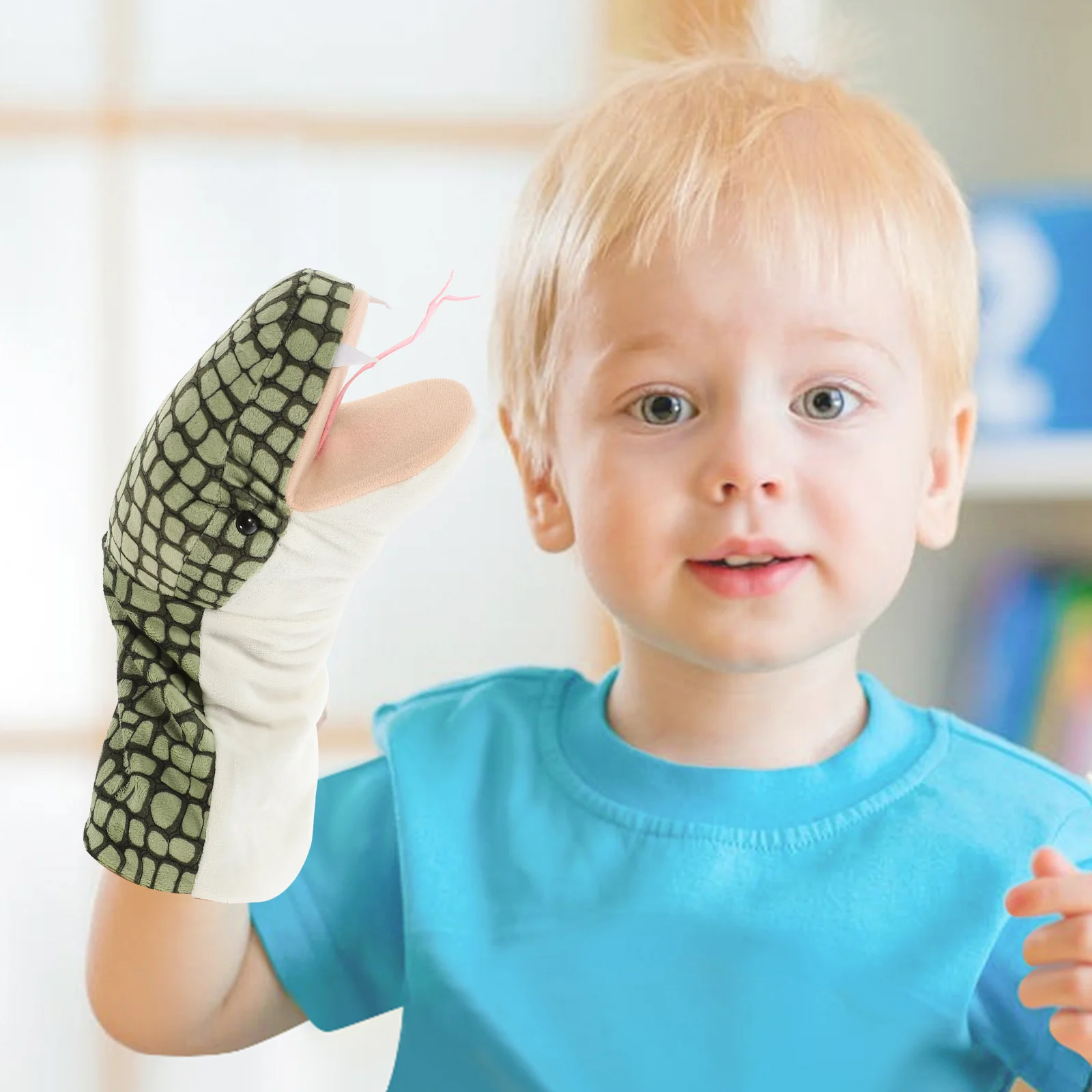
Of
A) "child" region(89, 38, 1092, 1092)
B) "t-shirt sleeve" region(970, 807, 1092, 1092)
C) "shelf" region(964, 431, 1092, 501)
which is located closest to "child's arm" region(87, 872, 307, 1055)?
"child" region(89, 38, 1092, 1092)

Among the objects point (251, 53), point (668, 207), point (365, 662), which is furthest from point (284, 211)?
point (668, 207)

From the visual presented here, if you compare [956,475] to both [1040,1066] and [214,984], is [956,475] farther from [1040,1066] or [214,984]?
[214,984]

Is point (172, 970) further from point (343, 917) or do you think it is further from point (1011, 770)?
point (1011, 770)

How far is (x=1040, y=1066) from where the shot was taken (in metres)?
0.82

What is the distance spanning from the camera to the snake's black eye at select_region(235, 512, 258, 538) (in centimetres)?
72

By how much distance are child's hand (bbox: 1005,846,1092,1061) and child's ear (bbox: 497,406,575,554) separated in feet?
1.08

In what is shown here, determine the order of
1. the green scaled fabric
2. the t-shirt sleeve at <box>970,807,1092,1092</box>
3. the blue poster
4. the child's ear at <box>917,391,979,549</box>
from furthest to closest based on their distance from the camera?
the blue poster
the child's ear at <box>917,391,979,549</box>
the t-shirt sleeve at <box>970,807,1092,1092</box>
the green scaled fabric

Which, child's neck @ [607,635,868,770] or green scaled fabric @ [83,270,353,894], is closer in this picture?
green scaled fabric @ [83,270,353,894]

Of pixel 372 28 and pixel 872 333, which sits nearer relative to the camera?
pixel 872 333

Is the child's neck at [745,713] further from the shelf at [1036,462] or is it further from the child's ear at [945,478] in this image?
the shelf at [1036,462]

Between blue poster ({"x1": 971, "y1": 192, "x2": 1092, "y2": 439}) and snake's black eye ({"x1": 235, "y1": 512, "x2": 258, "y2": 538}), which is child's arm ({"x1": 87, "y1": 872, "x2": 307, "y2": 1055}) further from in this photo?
blue poster ({"x1": 971, "y1": 192, "x2": 1092, "y2": 439})

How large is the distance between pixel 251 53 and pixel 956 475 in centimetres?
113

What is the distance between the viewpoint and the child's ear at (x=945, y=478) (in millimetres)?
950

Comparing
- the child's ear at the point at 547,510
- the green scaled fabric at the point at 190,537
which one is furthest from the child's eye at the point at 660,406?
the green scaled fabric at the point at 190,537
